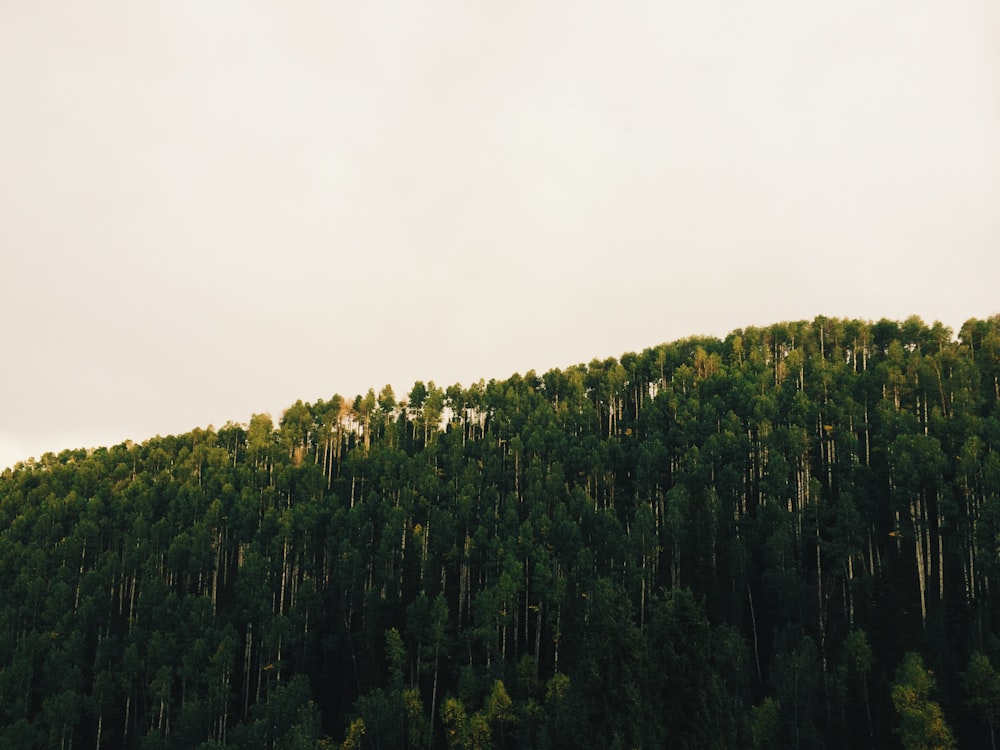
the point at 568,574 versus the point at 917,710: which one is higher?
the point at 568,574

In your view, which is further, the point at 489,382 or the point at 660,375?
the point at 489,382

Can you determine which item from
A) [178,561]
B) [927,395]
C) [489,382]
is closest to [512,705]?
[178,561]

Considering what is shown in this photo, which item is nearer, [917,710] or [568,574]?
[917,710]

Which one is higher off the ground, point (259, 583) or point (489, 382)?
point (489, 382)

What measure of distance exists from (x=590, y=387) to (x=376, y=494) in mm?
50500

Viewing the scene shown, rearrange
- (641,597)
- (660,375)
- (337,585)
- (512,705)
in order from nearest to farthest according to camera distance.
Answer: (512,705), (641,597), (337,585), (660,375)

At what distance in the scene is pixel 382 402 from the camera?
489ft

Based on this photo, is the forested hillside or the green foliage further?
the forested hillside

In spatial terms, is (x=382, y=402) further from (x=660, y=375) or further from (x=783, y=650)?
(x=783, y=650)

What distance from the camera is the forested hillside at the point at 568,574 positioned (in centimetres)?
6725

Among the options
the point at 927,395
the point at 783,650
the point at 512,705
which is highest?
the point at 927,395

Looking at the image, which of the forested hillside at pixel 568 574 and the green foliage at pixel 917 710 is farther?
the forested hillside at pixel 568 574

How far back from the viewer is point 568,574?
9625 cm

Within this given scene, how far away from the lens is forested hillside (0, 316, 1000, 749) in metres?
67.2
